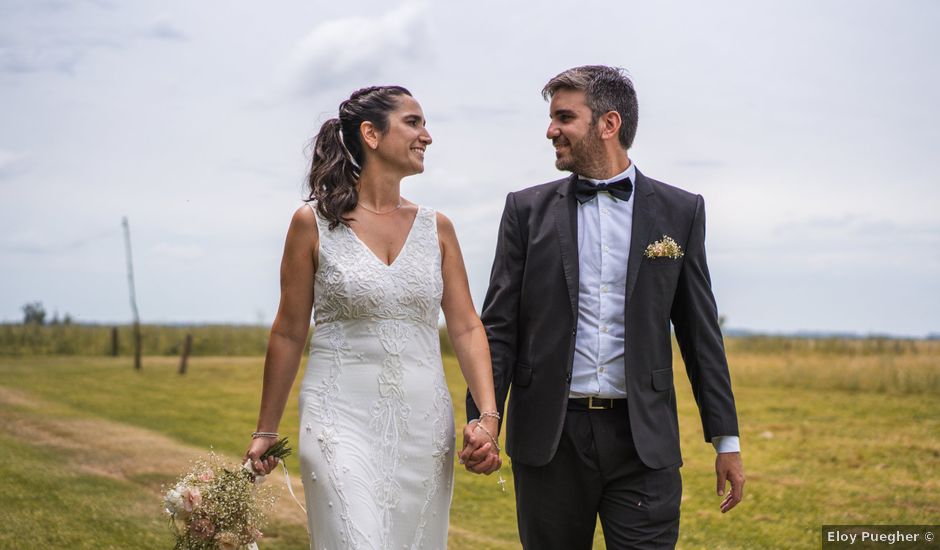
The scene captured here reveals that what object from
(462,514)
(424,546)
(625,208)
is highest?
(625,208)

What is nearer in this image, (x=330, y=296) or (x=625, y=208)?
(x=330, y=296)

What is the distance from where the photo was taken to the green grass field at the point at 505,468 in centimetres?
1204

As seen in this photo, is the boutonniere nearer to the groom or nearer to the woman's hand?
the groom

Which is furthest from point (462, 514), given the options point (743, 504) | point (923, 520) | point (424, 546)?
point (424, 546)

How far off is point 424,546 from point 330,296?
1155mm

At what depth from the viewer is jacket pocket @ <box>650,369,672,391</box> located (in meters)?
4.71

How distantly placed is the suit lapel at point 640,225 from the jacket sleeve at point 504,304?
1.70ft

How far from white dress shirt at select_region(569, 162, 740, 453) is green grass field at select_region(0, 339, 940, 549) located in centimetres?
687

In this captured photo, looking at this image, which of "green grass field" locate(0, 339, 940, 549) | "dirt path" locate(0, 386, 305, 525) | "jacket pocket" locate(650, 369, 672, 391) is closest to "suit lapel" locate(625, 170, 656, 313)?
"jacket pocket" locate(650, 369, 672, 391)

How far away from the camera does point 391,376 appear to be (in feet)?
15.1

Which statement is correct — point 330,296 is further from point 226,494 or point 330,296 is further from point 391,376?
point 226,494

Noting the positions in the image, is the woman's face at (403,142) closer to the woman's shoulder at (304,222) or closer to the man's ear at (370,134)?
the man's ear at (370,134)

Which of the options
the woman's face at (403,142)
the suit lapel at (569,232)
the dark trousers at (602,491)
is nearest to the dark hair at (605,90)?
the suit lapel at (569,232)

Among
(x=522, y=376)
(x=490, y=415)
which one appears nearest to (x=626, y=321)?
(x=522, y=376)
